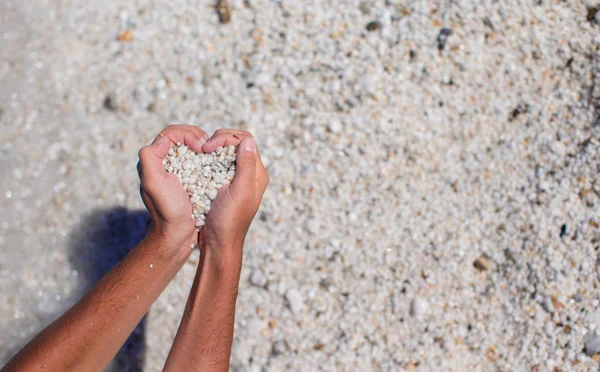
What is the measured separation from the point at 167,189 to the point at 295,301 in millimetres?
897

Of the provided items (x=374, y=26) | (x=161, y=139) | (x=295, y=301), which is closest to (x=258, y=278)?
(x=295, y=301)

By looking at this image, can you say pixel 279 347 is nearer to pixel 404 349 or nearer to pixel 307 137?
pixel 404 349

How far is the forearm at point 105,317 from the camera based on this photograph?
6.59 feet

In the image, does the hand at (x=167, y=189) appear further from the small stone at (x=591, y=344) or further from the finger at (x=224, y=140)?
the small stone at (x=591, y=344)

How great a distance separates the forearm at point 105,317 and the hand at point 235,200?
23cm

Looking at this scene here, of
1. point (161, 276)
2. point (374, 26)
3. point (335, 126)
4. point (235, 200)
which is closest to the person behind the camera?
point (235, 200)

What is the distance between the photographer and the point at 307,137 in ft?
9.07

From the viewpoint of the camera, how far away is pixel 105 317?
209cm

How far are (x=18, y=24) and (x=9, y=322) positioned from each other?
5.76 feet

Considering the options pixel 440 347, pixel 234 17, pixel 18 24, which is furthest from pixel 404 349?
pixel 18 24

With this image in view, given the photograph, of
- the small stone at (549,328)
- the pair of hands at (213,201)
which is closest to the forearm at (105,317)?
the pair of hands at (213,201)

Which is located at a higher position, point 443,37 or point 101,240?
point 443,37

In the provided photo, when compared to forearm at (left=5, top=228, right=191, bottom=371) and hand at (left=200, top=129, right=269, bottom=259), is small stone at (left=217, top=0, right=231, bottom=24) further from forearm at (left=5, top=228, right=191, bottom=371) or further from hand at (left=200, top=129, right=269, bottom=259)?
forearm at (left=5, top=228, right=191, bottom=371)

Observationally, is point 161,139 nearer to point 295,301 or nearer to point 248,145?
point 248,145
